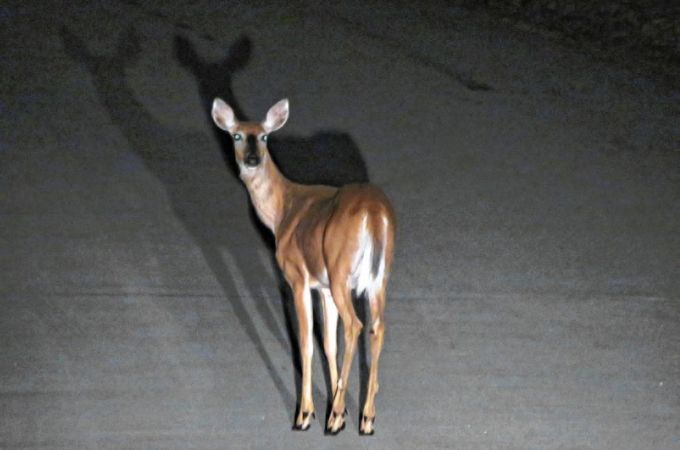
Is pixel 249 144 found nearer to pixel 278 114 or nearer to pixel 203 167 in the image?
pixel 278 114

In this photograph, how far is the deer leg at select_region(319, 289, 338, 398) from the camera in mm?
6891

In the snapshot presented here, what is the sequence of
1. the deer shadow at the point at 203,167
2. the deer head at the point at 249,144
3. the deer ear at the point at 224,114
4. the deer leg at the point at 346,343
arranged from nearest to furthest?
the deer leg at the point at 346,343
the deer head at the point at 249,144
the deer ear at the point at 224,114
the deer shadow at the point at 203,167

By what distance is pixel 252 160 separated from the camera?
6969mm

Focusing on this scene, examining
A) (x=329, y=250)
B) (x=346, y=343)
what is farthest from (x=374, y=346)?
(x=329, y=250)

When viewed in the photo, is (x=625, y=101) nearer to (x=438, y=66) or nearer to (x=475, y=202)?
(x=438, y=66)

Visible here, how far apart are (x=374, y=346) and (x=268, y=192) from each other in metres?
1.30

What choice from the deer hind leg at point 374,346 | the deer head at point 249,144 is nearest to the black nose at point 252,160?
the deer head at point 249,144

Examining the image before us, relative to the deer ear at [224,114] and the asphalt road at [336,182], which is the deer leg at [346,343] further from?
the deer ear at [224,114]

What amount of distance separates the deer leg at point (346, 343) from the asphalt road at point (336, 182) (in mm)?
118

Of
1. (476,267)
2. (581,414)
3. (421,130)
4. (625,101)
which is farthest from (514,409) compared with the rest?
(625,101)

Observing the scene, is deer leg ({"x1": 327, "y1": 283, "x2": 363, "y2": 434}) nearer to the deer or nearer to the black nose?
the deer

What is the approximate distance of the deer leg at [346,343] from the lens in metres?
6.45

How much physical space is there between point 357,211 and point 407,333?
1360 millimetres

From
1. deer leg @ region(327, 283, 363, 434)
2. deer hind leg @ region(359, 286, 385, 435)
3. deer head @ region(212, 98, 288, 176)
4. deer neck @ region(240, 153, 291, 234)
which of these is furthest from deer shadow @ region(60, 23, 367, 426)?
deer head @ region(212, 98, 288, 176)
